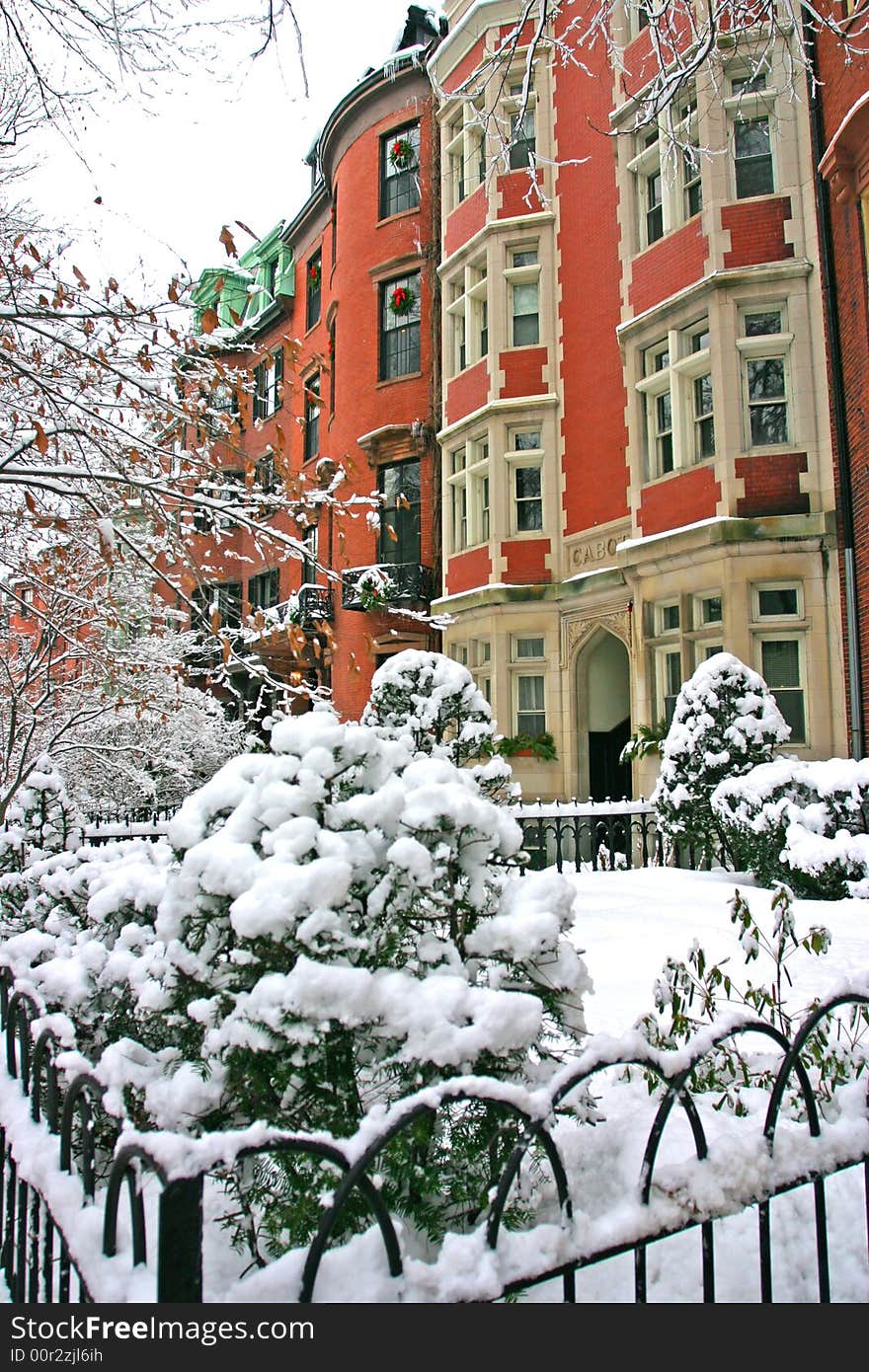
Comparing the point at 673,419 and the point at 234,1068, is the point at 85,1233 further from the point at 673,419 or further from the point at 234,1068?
the point at 673,419

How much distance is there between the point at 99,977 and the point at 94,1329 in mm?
1137

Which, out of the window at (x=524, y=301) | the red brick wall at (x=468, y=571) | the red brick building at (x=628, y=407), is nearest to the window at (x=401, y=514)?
the red brick building at (x=628, y=407)

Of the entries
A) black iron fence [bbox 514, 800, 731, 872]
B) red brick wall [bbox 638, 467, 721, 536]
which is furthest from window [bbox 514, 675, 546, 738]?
black iron fence [bbox 514, 800, 731, 872]

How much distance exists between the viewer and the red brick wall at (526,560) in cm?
1553

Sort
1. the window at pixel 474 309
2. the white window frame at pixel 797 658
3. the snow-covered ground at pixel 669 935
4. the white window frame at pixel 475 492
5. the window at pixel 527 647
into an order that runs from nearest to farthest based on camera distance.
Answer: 1. the snow-covered ground at pixel 669 935
2. the white window frame at pixel 797 658
3. the window at pixel 527 647
4. the white window frame at pixel 475 492
5. the window at pixel 474 309

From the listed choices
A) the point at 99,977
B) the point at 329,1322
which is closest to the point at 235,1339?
the point at 329,1322

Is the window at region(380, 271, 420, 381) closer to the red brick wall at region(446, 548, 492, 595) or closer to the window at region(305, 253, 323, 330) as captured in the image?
the window at region(305, 253, 323, 330)

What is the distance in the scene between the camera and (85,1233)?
59.6 inches

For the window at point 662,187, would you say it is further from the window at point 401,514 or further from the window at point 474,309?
the window at point 401,514

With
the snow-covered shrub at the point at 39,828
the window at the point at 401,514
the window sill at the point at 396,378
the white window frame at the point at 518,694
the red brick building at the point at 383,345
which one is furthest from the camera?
the window sill at the point at 396,378

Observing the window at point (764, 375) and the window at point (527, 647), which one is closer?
the window at point (764, 375)

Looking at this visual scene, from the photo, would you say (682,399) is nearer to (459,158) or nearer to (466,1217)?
(459,158)

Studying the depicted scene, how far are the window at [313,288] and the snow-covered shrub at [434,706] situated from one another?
18179 mm

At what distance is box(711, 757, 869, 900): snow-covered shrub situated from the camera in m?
6.70
